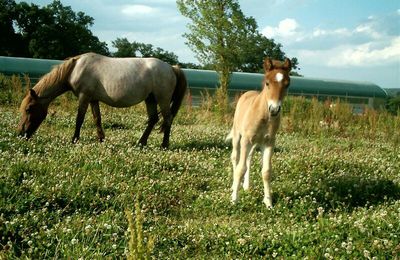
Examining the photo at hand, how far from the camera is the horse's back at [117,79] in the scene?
1204cm

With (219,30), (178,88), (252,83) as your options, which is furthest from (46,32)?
(178,88)

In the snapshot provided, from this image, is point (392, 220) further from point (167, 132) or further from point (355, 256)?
point (167, 132)

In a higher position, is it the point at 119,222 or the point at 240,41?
the point at 240,41

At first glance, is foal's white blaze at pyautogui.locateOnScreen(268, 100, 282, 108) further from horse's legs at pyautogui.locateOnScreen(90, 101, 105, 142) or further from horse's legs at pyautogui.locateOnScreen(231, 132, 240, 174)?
horse's legs at pyautogui.locateOnScreen(90, 101, 105, 142)

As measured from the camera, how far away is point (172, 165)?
920cm

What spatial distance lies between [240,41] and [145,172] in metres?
19.4

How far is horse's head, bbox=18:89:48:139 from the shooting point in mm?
11766

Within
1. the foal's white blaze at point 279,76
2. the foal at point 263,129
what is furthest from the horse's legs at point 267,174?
the foal's white blaze at point 279,76

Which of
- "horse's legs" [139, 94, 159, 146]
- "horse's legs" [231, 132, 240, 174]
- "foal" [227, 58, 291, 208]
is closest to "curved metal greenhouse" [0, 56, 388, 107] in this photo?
"horse's legs" [139, 94, 159, 146]

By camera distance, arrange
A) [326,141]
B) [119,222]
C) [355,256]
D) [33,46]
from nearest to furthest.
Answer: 1. [355,256]
2. [119,222]
3. [326,141]
4. [33,46]

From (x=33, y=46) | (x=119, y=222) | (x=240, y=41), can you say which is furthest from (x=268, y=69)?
(x=33, y=46)

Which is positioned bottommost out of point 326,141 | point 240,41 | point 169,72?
point 326,141

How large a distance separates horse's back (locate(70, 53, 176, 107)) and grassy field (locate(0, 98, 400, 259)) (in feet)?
3.93

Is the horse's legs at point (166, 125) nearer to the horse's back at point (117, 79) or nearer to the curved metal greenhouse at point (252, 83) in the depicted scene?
the horse's back at point (117, 79)
